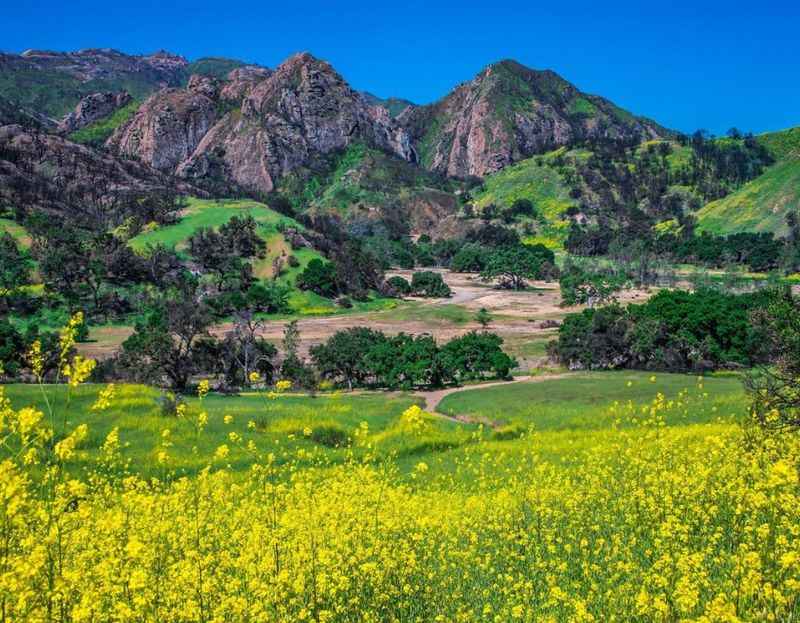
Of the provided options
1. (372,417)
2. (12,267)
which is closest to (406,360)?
(372,417)

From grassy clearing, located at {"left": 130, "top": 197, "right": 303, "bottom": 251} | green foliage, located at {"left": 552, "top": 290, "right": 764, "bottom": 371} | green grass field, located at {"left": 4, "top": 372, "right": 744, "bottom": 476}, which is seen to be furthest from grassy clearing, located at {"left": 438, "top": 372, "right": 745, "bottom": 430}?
grassy clearing, located at {"left": 130, "top": 197, "right": 303, "bottom": 251}

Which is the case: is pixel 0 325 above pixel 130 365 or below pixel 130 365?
above

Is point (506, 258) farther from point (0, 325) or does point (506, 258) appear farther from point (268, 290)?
point (0, 325)

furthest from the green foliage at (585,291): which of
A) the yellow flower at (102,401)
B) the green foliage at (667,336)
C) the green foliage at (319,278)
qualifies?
the yellow flower at (102,401)

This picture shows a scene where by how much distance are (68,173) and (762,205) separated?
18022 cm

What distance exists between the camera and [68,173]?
534 ft

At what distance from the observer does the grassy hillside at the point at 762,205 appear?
162m

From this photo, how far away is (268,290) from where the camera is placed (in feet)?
342

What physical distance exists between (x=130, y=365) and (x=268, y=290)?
175ft

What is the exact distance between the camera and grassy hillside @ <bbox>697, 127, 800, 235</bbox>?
530 ft

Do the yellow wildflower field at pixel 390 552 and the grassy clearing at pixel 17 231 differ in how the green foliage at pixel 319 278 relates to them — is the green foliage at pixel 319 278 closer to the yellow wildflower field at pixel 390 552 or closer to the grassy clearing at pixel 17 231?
the grassy clearing at pixel 17 231

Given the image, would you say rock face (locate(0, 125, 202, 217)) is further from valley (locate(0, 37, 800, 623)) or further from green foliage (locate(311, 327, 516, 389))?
green foliage (locate(311, 327, 516, 389))

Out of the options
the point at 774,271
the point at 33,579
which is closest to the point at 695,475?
the point at 33,579

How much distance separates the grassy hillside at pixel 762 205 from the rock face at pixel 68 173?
471ft
